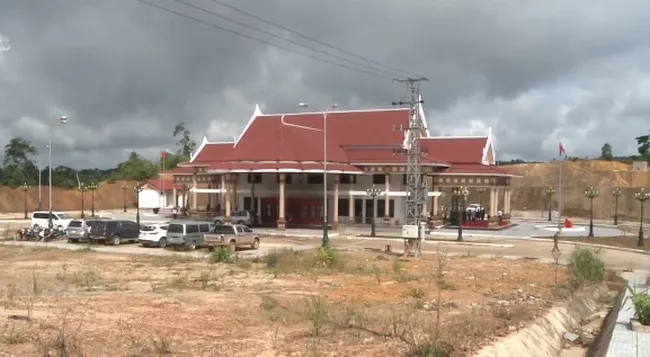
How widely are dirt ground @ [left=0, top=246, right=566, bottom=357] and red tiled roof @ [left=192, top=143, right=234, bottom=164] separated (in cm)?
4441

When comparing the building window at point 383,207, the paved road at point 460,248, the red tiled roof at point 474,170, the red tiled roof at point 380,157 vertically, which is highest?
the red tiled roof at point 380,157

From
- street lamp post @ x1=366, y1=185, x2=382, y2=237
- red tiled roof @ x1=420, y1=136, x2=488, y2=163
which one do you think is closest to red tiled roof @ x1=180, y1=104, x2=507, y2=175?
red tiled roof @ x1=420, y1=136, x2=488, y2=163

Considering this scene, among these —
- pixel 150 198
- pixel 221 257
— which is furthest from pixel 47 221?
pixel 150 198

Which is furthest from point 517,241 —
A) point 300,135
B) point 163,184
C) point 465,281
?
point 163,184

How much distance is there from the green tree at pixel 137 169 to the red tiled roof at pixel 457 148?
273ft

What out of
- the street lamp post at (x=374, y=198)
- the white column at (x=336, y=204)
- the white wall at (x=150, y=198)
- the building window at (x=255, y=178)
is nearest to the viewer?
the street lamp post at (x=374, y=198)

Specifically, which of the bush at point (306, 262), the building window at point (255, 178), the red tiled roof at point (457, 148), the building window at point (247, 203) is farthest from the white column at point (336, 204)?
the bush at point (306, 262)

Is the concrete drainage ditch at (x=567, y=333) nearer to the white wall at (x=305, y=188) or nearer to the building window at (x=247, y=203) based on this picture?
the white wall at (x=305, y=188)

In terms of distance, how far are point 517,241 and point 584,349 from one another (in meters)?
36.8

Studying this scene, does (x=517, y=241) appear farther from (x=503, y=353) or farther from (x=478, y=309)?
(x=503, y=353)

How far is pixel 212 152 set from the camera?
77.5 meters

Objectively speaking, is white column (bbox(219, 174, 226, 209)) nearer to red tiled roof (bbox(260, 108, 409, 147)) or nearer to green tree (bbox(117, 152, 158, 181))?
red tiled roof (bbox(260, 108, 409, 147))

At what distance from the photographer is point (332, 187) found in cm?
6406

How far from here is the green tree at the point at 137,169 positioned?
142 m
